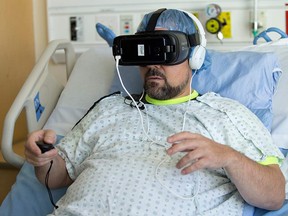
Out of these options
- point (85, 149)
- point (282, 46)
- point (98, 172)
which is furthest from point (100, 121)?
point (282, 46)

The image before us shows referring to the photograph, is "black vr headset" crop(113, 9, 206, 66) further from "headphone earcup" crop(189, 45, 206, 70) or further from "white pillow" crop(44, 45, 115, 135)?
"white pillow" crop(44, 45, 115, 135)

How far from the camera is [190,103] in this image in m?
1.49

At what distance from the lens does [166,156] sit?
52.6 inches

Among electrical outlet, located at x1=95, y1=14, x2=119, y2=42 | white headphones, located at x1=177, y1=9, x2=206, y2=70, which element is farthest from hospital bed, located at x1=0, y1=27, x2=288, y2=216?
electrical outlet, located at x1=95, y1=14, x2=119, y2=42

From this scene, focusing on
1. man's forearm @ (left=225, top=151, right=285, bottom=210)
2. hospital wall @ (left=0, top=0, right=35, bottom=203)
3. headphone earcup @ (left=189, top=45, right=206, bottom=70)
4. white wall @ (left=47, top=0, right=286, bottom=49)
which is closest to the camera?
man's forearm @ (left=225, top=151, right=285, bottom=210)

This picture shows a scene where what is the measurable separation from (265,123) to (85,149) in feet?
2.07

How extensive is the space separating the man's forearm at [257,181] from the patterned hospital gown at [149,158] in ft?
0.25

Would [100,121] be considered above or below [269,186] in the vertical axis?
above

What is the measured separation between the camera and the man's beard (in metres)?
1.46

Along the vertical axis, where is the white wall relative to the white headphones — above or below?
above

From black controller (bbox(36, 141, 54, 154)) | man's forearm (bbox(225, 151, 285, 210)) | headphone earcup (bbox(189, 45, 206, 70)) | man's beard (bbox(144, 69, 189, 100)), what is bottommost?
man's forearm (bbox(225, 151, 285, 210))

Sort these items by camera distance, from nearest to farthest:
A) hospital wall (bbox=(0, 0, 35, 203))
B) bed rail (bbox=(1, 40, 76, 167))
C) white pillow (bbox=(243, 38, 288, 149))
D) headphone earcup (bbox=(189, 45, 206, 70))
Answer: headphone earcup (bbox=(189, 45, 206, 70)), white pillow (bbox=(243, 38, 288, 149)), bed rail (bbox=(1, 40, 76, 167)), hospital wall (bbox=(0, 0, 35, 203))

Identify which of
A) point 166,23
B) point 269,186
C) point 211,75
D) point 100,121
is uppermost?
point 166,23

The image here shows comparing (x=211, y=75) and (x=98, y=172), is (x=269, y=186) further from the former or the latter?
(x=211, y=75)
